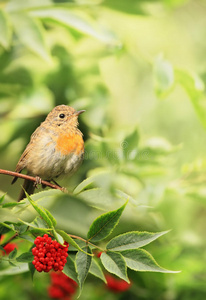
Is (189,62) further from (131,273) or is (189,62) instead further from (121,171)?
(121,171)

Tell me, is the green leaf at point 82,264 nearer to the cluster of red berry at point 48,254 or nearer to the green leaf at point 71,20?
the cluster of red berry at point 48,254

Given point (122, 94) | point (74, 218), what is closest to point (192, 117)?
point (122, 94)

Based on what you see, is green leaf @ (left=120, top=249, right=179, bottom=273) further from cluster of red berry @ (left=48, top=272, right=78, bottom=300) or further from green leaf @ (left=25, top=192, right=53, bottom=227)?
cluster of red berry @ (left=48, top=272, right=78, bottom=300)

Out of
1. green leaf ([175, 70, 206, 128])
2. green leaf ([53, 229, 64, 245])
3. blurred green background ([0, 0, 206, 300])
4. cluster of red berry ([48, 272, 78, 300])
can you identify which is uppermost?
green leaf ([175, 70, 206, 128])

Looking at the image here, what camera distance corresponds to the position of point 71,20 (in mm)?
1434

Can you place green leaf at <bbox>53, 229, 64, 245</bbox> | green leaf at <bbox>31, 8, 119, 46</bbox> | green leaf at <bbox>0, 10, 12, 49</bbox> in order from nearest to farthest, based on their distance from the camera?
green leaf at <bbox>53, 229, 64, 245</bbox>, green leaf at <bbox>0, 10, 12, 49</bbox>, green leaf at <bbox>31, 8, 119, 46</bbox>

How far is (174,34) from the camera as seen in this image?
3.43 metres

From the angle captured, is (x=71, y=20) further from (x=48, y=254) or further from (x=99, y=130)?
(x=48, y=254)

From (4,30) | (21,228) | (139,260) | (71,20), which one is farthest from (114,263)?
(71,20)

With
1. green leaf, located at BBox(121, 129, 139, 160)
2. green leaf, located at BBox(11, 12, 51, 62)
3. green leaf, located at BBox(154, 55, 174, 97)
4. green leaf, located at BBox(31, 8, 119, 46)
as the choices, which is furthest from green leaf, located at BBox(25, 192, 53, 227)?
green leaf, located at BBox(31, 8, 119, 46)

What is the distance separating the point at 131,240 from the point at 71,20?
899mm

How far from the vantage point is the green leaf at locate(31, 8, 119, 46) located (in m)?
1.39

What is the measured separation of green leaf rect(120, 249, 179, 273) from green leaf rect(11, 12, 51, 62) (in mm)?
A: 719

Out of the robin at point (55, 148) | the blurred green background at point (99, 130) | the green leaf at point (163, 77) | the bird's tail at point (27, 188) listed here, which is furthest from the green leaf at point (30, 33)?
the bird's tail at point (27, 188)
